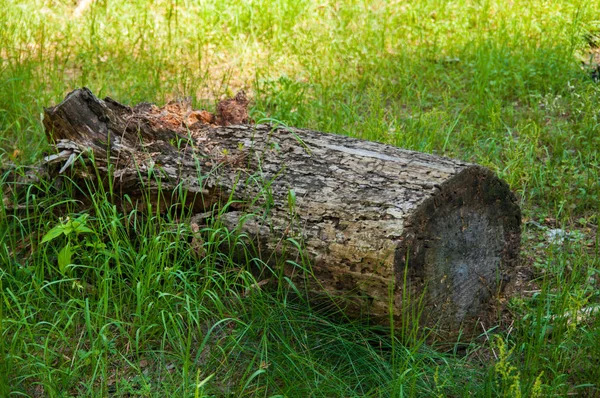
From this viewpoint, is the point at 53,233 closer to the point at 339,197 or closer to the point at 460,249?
the point at 339,197

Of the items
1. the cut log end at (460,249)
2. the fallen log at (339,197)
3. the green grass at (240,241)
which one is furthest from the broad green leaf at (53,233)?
the cut log end at (460,249)

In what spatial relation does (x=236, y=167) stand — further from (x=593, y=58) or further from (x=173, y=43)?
(x=593, y=58)

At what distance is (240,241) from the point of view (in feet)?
10.7

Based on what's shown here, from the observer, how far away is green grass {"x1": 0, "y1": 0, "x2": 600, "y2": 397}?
2.94m

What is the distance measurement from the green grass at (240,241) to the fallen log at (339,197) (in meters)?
0.18

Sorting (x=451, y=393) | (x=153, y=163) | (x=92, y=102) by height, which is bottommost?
(x=451, y=393)

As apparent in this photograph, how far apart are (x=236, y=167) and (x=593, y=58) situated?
3.99 m

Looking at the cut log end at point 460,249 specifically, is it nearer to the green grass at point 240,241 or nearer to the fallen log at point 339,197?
the fallen log at point 339,197

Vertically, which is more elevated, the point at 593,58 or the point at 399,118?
the point at 593,58

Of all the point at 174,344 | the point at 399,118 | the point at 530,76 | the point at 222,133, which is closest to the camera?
the point at 174,344

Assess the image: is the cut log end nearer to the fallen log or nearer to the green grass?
the fallen log

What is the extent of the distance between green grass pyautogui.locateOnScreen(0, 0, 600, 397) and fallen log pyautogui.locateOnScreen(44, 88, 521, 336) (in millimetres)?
178

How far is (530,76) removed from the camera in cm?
589

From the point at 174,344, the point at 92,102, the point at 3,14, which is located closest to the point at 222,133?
the point at 92,102
